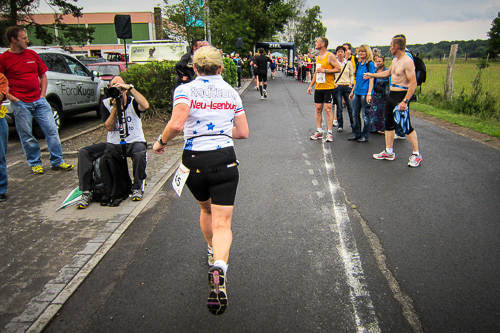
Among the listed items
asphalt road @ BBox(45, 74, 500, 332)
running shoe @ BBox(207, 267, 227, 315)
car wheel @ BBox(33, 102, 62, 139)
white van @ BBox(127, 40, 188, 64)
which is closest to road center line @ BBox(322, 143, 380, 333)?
asphalt road @ BBox(45, 74, 500, 332)

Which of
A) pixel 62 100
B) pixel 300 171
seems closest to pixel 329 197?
pixel 300 171

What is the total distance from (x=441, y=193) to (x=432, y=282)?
245 cm

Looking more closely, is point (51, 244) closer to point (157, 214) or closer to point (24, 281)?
point (24, 281)

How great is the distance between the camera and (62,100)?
925 centimetres

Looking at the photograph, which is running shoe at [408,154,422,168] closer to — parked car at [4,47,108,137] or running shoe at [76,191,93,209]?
running shoe at [76,191,93,209]

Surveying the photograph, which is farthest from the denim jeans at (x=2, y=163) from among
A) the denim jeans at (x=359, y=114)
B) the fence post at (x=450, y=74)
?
the fence post at (x=450, y=74)

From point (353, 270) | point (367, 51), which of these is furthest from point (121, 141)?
point (367, 51)

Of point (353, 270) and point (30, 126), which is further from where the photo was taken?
point (30, 126)

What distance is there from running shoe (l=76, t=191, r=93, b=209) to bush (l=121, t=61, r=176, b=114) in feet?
18.7

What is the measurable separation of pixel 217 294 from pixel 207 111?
1.27 metres

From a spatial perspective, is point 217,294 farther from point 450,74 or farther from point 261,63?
point 261,63

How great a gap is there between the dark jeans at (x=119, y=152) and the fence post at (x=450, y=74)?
12.3 m

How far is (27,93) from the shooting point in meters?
6.03

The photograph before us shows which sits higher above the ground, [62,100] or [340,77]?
[340,77]
